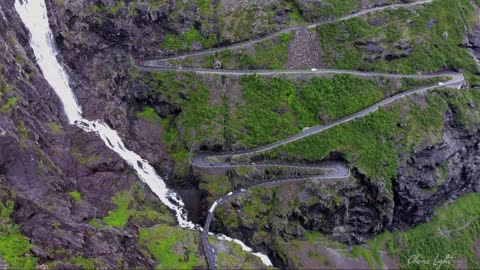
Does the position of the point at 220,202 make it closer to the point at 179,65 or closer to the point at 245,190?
the point at 245,190

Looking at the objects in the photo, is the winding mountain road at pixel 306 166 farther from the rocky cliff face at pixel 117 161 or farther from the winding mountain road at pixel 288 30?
the winding mountain road at pixel 288 30

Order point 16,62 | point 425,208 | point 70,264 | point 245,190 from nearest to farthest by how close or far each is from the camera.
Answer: point 70,264 → point 16,62 → point 245,190 → point 425,208

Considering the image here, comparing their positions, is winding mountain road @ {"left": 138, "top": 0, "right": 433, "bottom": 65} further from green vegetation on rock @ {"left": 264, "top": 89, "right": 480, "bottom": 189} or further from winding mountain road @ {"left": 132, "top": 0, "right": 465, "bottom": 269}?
green vegetation on rock @ {"left": 264, "top": 89, "right": 480, "bottom": 189}

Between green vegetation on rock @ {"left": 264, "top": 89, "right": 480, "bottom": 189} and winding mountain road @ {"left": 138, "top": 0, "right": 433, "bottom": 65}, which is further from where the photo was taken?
winding mountain road @ {"left": 138, "top": 0, "right": 433, "bottom": 65}

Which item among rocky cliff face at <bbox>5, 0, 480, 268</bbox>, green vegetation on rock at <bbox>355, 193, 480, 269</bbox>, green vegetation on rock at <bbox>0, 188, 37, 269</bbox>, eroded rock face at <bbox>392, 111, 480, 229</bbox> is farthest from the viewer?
eroded rock face at <bbox>392, 111, 480, 229</bbox>

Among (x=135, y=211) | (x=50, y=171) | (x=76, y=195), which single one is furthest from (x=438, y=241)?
(x=50, y=171)

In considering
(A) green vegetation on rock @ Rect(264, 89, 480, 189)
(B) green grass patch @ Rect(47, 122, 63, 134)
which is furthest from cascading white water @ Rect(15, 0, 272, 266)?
(A) green vegetation on rock @ Rect(264, 89, 480, 189)

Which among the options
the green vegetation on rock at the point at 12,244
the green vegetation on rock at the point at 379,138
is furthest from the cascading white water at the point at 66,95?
the green vegetation on rock at the point at 12,244

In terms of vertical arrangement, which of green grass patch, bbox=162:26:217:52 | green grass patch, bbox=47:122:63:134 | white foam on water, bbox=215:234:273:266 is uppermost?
green grass patch, bbox=162:26:217:52

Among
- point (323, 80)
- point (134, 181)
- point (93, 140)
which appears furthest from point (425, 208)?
point (93, 140)
